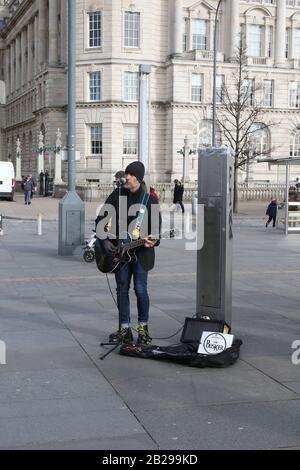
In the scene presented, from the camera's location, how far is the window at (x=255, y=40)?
61.1 meters

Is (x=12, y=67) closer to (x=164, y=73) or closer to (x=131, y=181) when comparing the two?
(x=164, y=73)

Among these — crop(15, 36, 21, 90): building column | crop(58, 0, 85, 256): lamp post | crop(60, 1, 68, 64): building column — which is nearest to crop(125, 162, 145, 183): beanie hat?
crop(58, 0, 85, 256): lamp post

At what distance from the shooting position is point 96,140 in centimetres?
5753

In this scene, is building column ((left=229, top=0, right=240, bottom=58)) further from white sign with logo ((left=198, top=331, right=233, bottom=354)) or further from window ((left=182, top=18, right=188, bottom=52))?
white sign with logo ((left=198, top=331, right=233, bottom=354))

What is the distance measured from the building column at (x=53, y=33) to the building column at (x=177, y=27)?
38.7 feet

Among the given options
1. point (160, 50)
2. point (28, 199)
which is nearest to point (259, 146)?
point (160, 50)

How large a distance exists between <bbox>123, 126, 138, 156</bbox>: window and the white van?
677 inches

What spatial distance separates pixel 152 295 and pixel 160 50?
5189 centimetres

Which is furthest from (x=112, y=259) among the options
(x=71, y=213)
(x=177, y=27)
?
(x=177, y=27)

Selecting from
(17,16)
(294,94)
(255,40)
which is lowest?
(294,94)

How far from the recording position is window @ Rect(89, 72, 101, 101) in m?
56.8

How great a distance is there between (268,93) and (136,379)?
188 feet

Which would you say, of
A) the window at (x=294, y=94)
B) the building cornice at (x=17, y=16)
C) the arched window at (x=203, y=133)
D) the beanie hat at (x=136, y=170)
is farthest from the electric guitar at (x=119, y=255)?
the building cornice at (x=17, y=16)

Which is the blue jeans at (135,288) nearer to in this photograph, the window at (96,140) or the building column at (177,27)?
the window at (96,140)
